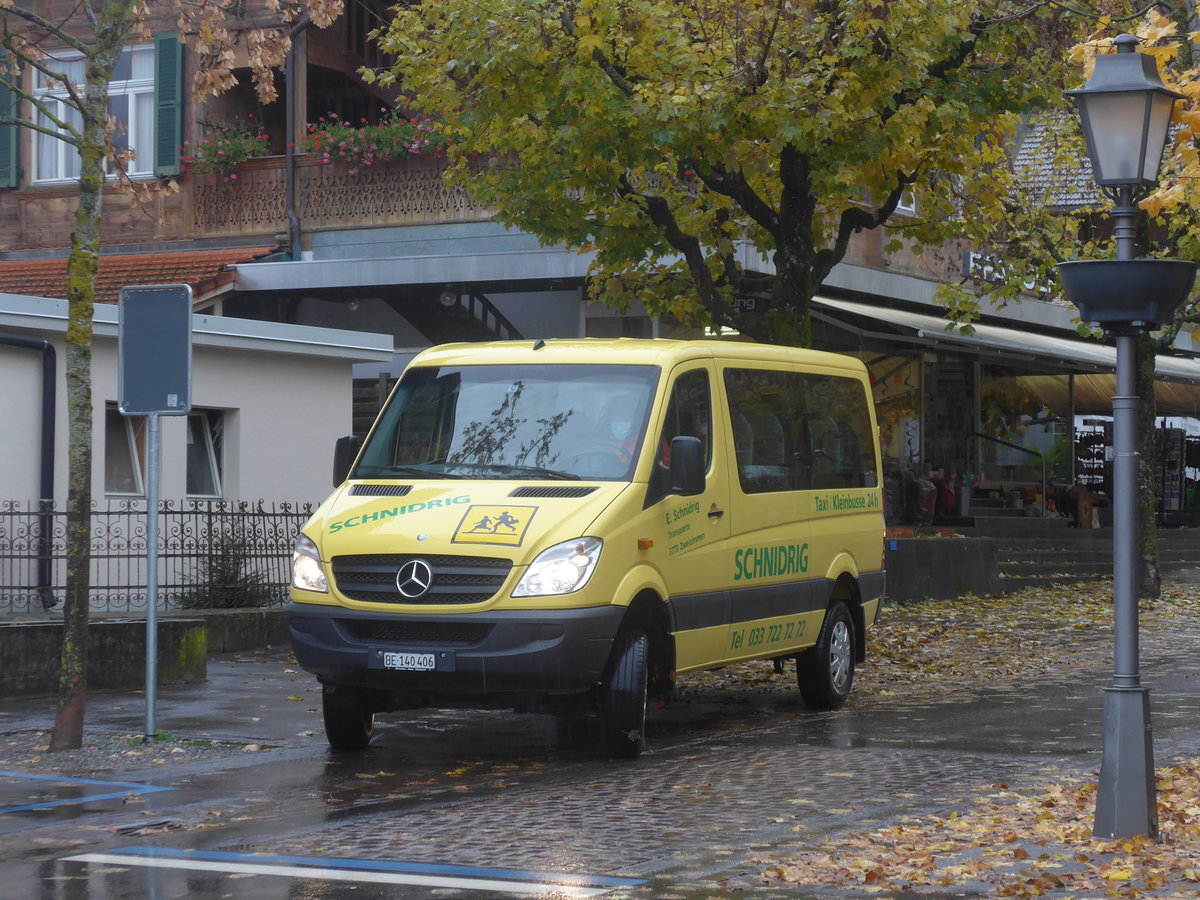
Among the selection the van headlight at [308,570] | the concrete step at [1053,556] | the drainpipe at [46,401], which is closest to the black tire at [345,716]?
the van headlight at [308,570]

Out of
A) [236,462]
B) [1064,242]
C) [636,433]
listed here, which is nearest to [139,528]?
[236,462]

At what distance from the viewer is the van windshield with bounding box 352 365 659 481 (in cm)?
1052

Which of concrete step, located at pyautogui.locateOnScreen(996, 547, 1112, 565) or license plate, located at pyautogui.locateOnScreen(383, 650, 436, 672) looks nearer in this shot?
license plate, located at pyautogui.locateOnScreen(383, 650, 436, 672)

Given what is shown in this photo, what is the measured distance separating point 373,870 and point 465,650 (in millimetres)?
2732

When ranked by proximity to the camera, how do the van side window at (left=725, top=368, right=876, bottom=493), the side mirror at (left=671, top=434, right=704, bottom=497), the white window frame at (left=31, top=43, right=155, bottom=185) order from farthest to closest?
1. the white window frame at (left=31, top=43, right=155, bottom=185)
2. the van side window at (left=725, top=368, right=876, bottom=493)
3. the side mirror at (left=671, top=434, right=704, bottom=497)

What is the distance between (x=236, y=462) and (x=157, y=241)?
27.0ft

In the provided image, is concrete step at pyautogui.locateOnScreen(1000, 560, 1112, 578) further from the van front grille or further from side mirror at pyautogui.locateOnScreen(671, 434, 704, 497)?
Answer: the van front grille

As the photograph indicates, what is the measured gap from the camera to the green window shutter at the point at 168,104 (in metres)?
25.4

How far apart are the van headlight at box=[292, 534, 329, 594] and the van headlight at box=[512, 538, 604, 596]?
117 cm

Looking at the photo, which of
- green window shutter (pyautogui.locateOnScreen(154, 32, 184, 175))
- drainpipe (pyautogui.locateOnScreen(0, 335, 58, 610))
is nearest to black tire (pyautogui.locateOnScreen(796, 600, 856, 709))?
drainpipe (pyautogui.locateOnScreen(0, 335, 58, 610))

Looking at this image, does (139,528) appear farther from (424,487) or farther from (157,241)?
(157,241)

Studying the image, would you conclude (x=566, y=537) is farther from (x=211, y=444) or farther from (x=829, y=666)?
(x=211, y=444)

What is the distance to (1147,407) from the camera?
24.3 m

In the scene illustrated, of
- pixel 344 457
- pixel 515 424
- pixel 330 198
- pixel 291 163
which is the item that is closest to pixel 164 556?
pixel 344 457
